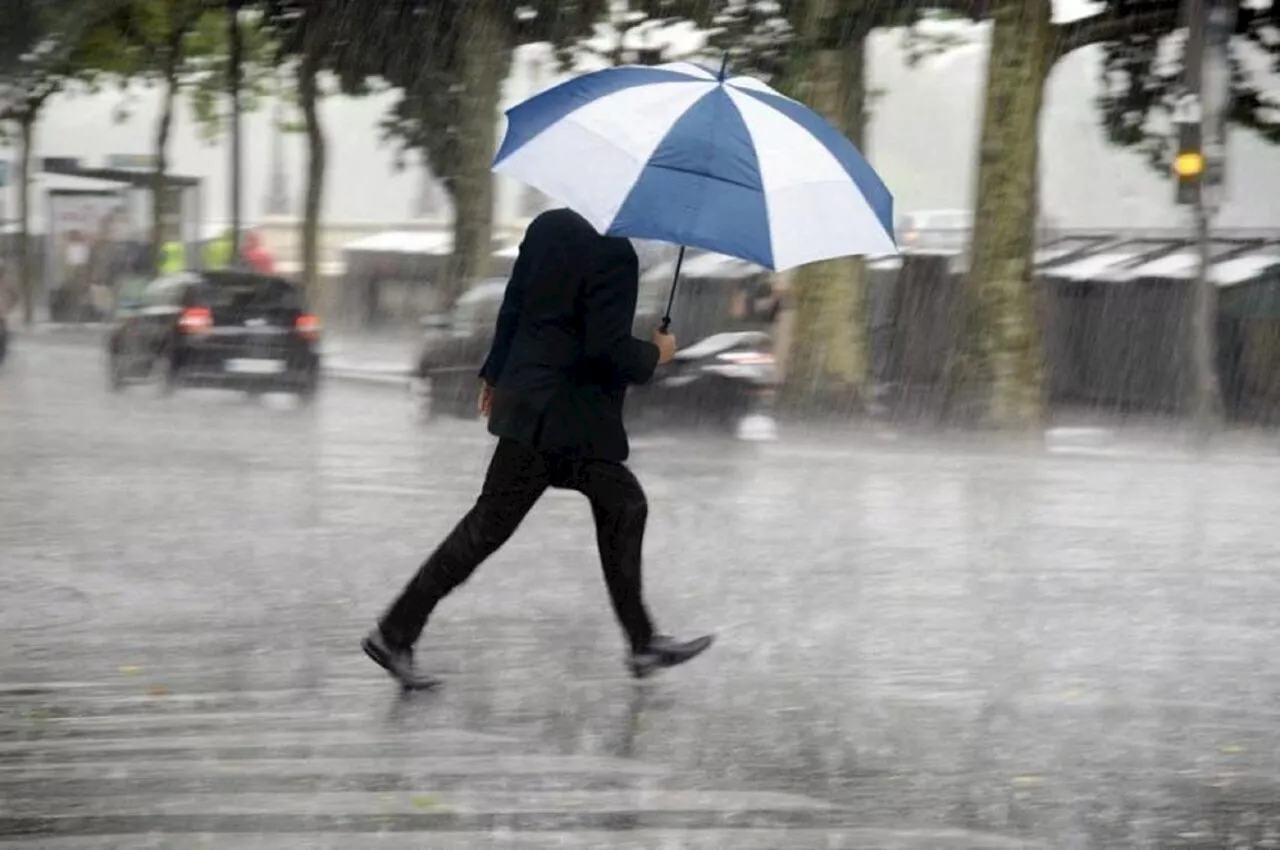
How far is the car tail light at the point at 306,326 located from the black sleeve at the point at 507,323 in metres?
19.2

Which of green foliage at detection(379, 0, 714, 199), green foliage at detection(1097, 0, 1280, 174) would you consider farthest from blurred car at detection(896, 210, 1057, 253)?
green foliage at detection(379, 0, 714, 199)

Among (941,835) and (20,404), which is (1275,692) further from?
(20,404)

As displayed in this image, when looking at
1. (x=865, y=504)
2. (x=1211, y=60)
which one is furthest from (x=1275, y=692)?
(x=1211, y=60)

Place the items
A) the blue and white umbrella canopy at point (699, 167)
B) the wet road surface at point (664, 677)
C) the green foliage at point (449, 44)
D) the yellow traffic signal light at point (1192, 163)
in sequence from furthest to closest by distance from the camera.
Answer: the green foliage at point (449, 44) → the yellow traffic signal light at point (1192, 163) → the blue and white umbrella canopy at point (699, 167) → the wet road surface at point (664, 677)

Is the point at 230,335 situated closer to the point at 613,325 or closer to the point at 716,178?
the point at 613,325

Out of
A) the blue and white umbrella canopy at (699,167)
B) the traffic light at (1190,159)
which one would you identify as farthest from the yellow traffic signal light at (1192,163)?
the blue and white umbrella canopy at (699,167)

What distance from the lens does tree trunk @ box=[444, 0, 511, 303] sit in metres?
32.2

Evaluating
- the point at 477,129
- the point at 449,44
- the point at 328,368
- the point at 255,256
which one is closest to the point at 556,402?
the point at 477,129

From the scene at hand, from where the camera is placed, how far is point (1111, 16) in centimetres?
2481

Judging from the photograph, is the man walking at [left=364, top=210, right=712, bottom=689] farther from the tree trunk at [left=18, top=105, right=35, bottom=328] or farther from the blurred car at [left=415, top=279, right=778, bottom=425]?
the tree trunk at [left=18, top=105, right=35, bottom=328]

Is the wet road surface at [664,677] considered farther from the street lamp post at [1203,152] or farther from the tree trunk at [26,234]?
the tree trunk at [26,234]

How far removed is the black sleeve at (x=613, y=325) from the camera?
24.8 feet

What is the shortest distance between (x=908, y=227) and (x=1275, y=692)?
38921mm

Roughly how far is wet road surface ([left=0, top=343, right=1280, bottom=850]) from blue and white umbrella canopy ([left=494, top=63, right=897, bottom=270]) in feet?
5.04
